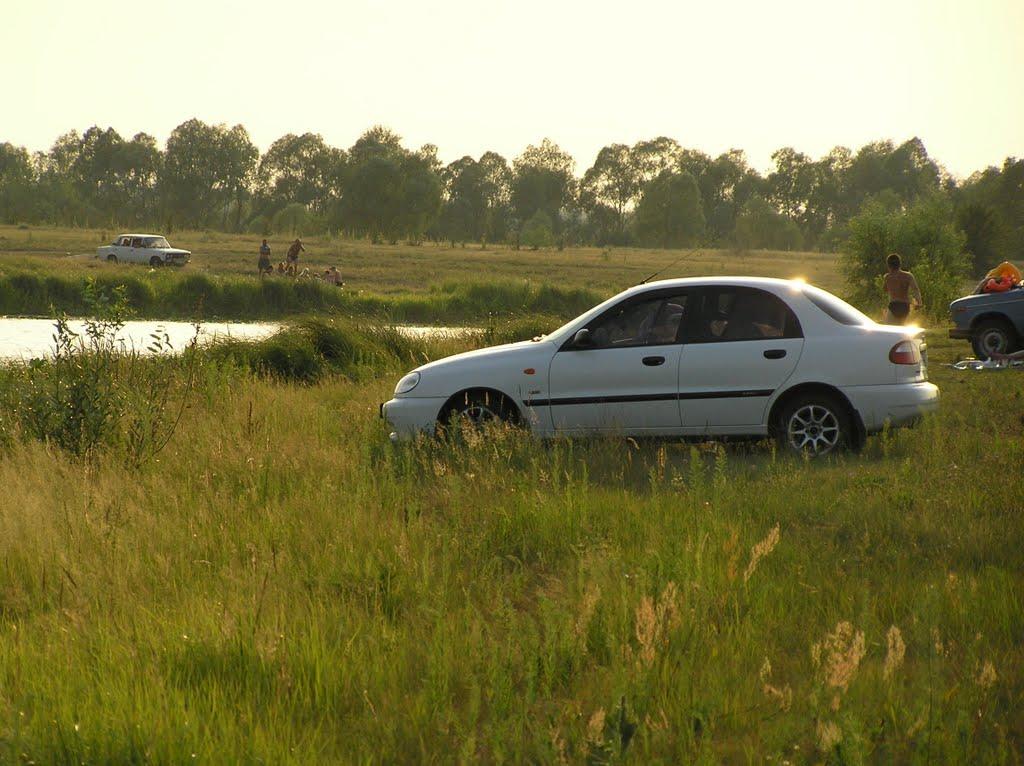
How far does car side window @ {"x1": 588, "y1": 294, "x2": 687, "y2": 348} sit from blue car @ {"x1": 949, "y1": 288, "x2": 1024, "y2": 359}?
10848 millimetres

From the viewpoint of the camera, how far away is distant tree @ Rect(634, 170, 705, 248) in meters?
117

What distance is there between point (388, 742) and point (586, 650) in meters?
1.00

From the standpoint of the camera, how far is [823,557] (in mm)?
5902

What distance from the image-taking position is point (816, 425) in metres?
9.21

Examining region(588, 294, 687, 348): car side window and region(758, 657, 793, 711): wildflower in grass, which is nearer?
region(758, 657, 793, 711): wildflower in grass

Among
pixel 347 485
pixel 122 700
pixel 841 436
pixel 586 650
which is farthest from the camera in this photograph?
pixel 841 436

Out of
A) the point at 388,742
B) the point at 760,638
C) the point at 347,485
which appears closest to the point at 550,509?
the point at 347,485

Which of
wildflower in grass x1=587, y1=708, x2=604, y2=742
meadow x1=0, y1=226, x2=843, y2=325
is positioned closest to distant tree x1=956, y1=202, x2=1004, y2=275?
meadow x1=0, y1=226, x2=843, y2=325

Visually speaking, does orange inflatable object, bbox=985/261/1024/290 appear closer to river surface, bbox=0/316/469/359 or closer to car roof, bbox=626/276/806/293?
river surface, bbox=0/316/469/359

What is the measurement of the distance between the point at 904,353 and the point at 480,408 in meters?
3.47

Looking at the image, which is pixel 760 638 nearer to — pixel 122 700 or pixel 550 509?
pixel 550 509

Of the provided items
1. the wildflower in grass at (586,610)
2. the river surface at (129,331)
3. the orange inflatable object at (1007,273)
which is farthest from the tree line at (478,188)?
the wildflower in grass at (586,610)

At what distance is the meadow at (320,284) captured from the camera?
36.4 m

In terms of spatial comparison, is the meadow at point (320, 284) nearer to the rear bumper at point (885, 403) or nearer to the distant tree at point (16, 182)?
the rear bumper at point (885, 403)
